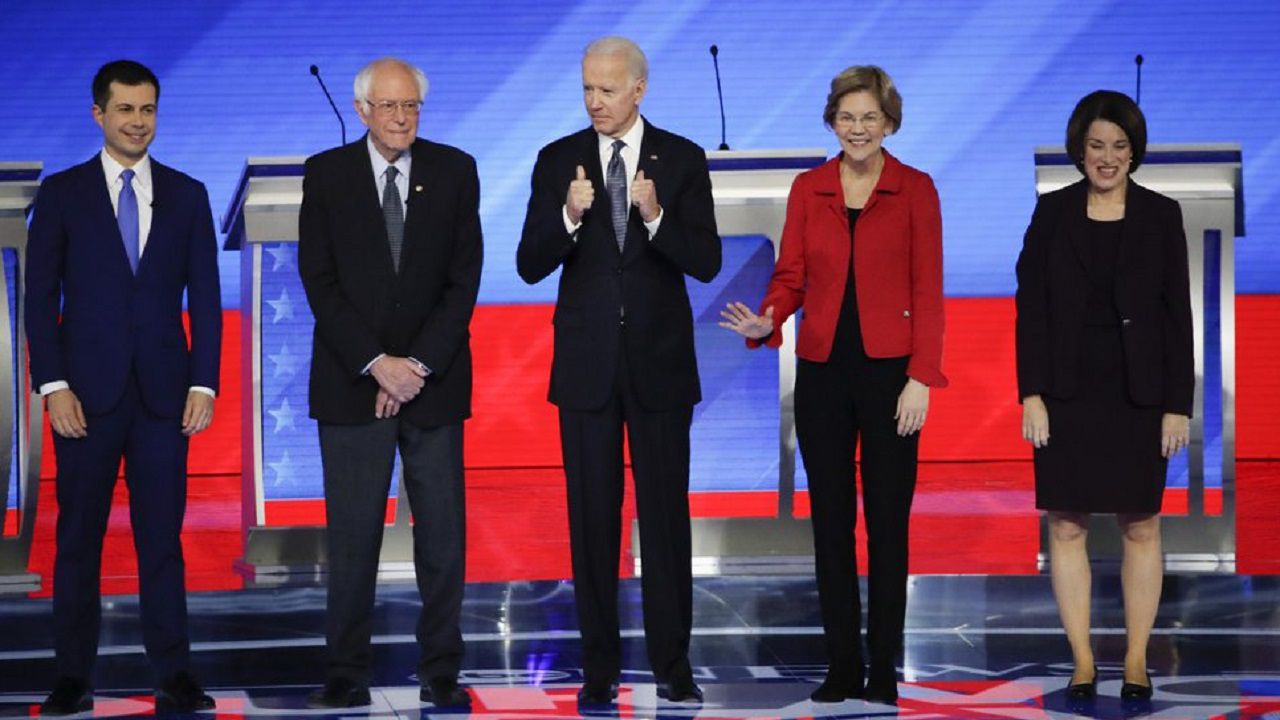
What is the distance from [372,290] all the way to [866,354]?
3.49 feet

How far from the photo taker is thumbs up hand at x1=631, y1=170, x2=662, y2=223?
3.63 meters

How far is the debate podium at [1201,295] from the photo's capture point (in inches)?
200

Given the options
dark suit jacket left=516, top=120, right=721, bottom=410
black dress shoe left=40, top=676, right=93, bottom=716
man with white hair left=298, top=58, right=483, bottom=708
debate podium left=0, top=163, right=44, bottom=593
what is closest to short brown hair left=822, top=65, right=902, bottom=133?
dark suit jacket left=516, top=120, right=721, bottom=410

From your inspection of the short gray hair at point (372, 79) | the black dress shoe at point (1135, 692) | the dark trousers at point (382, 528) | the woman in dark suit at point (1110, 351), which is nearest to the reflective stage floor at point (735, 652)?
the black dress shoe at point (1135, 692)

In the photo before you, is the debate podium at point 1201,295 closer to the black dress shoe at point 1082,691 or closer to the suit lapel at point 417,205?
the black dress shoe at point 1082,691

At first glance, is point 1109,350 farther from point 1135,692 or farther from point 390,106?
point 390,106

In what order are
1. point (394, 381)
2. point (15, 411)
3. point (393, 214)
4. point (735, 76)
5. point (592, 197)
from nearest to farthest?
point (592, 197), point (394, 381), point (393, 214), point (15, 411), point (735, 76)

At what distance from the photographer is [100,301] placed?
3760 millimetres

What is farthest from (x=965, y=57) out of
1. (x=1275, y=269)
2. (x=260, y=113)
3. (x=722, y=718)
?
(x=722, y=718)

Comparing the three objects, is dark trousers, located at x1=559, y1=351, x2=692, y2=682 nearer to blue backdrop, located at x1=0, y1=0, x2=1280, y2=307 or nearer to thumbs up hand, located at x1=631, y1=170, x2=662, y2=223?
thumbs up hand, located at x1=631, y1=170, x2=662, y2=223

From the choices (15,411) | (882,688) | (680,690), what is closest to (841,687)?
(882,688)

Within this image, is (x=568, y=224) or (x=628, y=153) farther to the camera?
(x=628, y=153)

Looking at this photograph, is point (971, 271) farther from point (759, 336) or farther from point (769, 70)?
point (759, 336)

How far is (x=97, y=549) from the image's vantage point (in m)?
3.81
